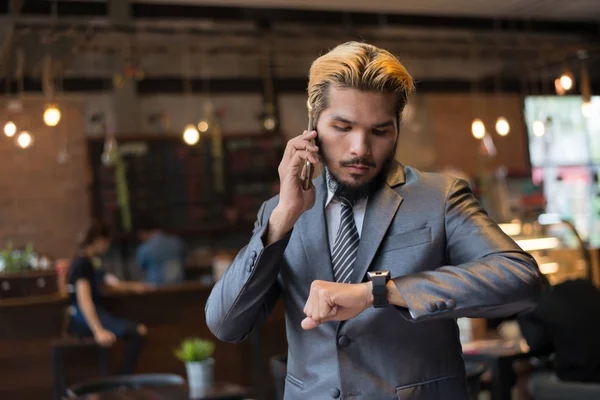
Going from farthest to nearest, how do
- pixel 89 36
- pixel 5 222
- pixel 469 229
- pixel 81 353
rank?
pixel 5 222
pixel 89 36
pixel 81 353
pixel 469 229

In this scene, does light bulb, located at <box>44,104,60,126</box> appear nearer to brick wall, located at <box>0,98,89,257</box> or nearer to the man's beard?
brick wall, located at <box>0,98,89,257</box>

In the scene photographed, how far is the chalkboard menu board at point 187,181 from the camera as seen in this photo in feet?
34.7

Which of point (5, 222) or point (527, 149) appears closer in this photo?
Result: point (5, 222)

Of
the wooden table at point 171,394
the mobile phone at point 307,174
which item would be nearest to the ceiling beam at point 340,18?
the wooden table at point 171,394

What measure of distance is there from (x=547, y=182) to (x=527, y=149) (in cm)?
58

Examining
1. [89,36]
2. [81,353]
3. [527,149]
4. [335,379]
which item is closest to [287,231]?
[335,379]

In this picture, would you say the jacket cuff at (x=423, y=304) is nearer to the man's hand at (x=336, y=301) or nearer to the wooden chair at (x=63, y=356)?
the man's hand at (x=336, y=301)

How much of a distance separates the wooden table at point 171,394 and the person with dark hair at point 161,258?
5.19 meters

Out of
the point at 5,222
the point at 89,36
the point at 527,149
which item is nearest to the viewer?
the point at 89,36

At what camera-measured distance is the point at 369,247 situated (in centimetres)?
152

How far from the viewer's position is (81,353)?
7.75 meters

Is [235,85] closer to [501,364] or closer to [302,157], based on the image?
[501,364]

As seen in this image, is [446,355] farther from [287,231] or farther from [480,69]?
[480,69]

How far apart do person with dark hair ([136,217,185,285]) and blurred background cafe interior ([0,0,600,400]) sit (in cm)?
2
